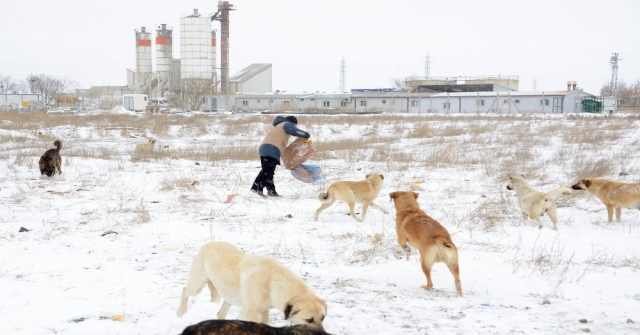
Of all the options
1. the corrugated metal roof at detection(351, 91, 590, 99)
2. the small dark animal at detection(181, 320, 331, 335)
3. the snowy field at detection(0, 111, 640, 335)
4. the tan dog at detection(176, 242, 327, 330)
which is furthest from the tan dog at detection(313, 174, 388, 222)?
the corrugated metal roof at detection(351, 91, 590, 99)

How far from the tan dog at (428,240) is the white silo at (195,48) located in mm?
66445

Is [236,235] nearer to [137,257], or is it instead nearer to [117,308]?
[137,257]

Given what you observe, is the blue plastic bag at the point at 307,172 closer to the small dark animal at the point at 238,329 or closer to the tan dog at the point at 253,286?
the tan dog at the point at 253,286

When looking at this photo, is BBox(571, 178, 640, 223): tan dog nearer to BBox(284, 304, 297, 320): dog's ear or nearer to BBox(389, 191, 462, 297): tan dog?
BBox(389, 191, 462, 297): tan dog

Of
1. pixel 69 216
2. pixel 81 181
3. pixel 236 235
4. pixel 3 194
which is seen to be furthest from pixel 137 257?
pixel 81 181

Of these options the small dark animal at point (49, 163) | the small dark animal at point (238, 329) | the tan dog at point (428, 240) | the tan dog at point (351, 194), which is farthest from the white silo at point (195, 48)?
the small dark animal at point (238, 329)

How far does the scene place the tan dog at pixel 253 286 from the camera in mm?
3648

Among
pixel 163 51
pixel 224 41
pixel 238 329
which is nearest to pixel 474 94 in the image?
pixel 224 41

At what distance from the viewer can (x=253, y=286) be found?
3930mm

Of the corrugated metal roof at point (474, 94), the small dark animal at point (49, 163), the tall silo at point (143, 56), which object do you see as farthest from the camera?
the tall silo at point (143, 56)

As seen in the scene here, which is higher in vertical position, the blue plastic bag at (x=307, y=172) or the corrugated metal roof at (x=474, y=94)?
the corrugated metal roof at (x=474, y=94)

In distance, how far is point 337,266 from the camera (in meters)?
6.23

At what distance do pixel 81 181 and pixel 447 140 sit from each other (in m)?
14.7

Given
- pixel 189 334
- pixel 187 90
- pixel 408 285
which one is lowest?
pixel 408 285
